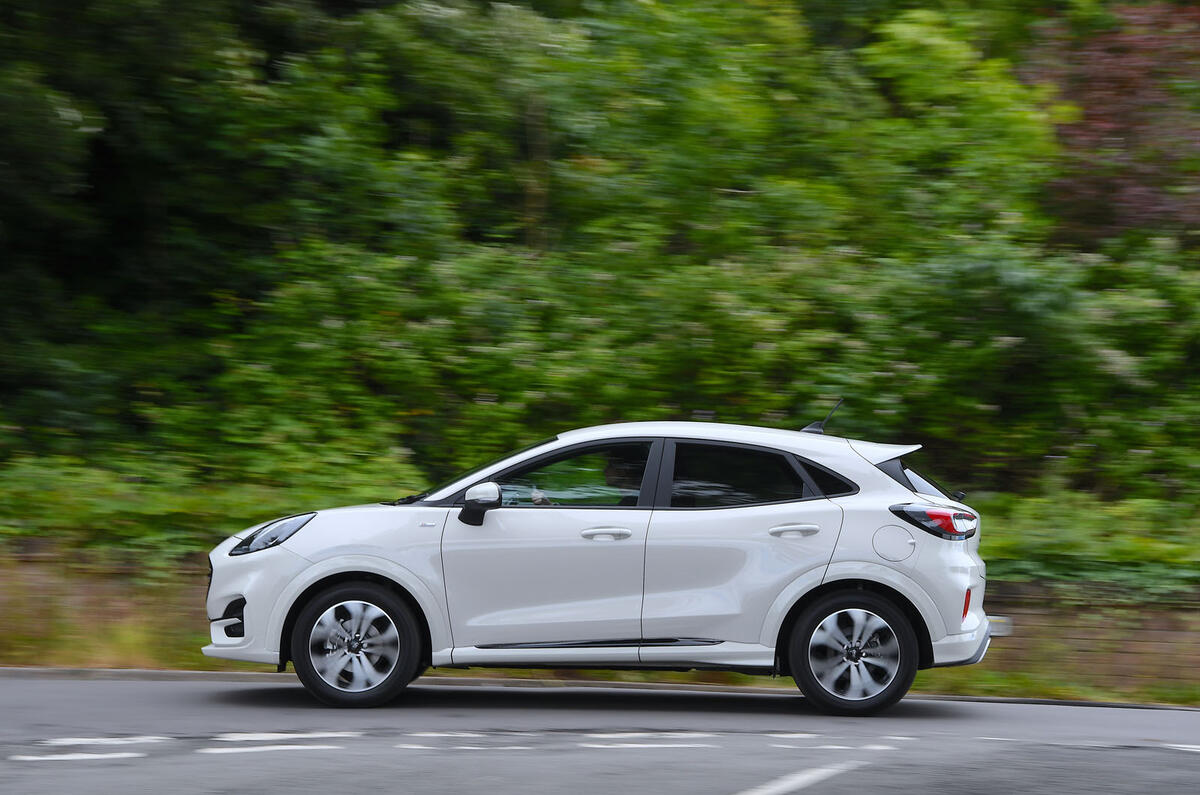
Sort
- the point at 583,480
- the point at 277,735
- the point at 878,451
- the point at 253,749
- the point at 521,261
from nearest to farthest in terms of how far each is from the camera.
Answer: the point at 253,749 → the point at 277,735 → the point at 583,480 → the point at 878,451 → the point at 521,261

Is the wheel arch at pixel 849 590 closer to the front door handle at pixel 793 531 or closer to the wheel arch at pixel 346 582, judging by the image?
the front door handle at pixel 793 531

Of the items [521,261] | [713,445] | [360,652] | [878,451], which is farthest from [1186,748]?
[521,261]

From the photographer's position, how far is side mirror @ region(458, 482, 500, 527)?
7.78 meters

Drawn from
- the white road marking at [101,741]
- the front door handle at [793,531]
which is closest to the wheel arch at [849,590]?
the front door handle at [793,531]

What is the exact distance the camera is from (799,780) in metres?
6.14

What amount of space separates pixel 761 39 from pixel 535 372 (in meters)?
6.29

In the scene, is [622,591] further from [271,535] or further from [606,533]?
[271,535]

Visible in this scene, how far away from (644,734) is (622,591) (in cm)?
→ 83

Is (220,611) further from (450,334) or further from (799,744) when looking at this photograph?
(450,334)

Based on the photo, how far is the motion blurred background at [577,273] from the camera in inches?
419

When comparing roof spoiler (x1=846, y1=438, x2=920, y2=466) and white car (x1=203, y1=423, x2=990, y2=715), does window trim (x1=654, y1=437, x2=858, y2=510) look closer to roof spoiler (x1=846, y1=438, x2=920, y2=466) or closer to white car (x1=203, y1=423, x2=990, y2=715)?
white car (x1=203, y1=423, x2=990, y2=715)

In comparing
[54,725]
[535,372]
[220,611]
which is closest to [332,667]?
[220,611]

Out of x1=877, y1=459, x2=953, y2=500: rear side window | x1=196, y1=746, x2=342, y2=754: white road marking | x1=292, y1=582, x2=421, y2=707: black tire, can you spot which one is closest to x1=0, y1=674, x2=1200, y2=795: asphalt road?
x1=196, y1=746, x2=342, y2=754: white road marking

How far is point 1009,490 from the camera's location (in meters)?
12.5
